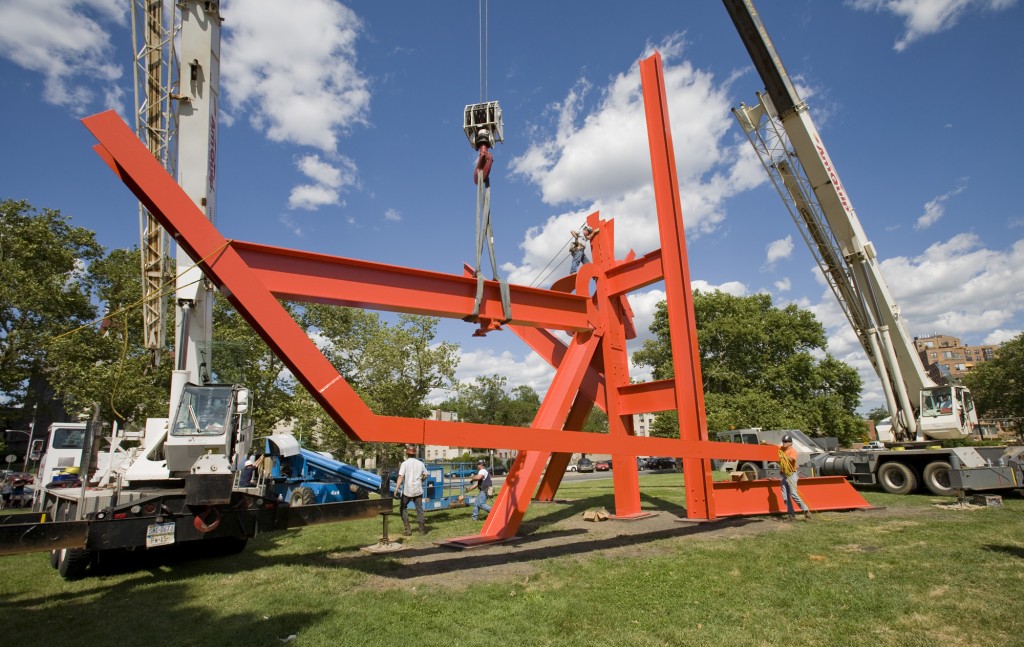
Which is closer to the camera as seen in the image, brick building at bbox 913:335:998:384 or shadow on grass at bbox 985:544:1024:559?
shadow on grass at bbox 985:544:1024:559

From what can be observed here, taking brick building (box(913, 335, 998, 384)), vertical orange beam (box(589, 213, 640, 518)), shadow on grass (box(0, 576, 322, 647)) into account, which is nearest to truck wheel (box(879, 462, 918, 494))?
vertical orange beam (box(589, 213, 640, 518))

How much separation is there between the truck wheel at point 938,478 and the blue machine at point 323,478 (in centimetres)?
1161

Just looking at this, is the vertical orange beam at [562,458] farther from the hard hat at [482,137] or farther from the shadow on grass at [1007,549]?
the shadow on grass at [1007,549]

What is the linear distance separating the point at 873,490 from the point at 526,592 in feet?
45.6

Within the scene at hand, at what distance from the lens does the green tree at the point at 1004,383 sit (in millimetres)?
50062

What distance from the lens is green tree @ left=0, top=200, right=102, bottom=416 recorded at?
872 inches

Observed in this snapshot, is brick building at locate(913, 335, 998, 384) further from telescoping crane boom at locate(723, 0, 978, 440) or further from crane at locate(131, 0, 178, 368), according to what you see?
crane at locate(131, 0, 178, 368)

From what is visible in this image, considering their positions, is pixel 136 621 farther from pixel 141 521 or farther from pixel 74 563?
pixel 74 563

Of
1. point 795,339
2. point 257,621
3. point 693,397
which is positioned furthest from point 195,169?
point 795,339

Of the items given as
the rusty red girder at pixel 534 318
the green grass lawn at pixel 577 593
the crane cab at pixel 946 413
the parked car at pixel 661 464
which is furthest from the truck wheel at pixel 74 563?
the parked car at pixel 661 464

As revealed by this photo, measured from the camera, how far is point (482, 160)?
7609 mm

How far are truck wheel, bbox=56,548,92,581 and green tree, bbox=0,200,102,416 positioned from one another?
62.7 ft

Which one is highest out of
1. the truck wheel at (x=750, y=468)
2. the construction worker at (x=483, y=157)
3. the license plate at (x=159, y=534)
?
the construction worker at (x=483, y=157)

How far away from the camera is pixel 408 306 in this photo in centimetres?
744
